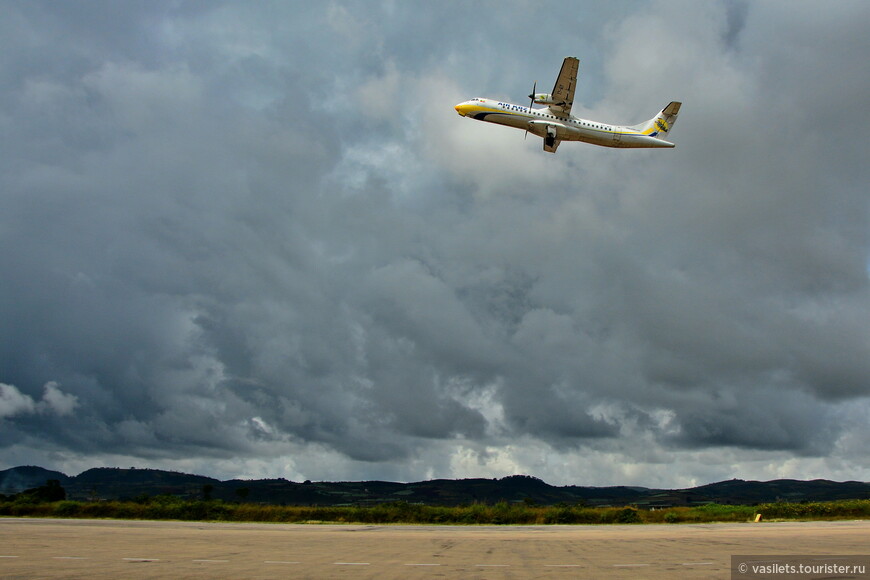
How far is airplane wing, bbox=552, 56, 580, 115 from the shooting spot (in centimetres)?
7112

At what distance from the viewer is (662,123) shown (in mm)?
83062

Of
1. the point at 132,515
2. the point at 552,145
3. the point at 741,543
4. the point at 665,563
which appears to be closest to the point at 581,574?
the point at 665,563

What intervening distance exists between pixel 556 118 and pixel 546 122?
1933 millimetres

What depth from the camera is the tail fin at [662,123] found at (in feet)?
264

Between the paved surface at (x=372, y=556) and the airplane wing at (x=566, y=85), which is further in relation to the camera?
the airplane wing at (x=566, y=85)

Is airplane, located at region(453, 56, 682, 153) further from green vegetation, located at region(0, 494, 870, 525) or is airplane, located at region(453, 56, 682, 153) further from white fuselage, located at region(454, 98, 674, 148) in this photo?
green vegetation, located at region(0, 494, 870, 525)

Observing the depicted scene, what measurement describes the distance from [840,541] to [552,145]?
54.4 m

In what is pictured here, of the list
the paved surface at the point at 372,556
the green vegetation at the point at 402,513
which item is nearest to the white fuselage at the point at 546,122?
the green vegetation at the point at 402,513

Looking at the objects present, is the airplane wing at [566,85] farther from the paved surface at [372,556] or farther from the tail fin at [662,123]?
the paved surface at [372,556]

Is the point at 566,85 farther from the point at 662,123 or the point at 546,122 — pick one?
the point at 662,123

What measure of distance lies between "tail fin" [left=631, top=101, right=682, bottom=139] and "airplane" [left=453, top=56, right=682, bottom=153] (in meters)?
2.95

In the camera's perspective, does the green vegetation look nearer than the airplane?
Yes

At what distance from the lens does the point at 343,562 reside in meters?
21.3

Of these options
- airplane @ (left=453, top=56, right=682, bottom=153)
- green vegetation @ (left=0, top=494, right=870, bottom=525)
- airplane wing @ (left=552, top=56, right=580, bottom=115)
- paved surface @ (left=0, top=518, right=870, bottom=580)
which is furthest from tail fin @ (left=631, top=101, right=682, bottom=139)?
paved surface @ (left=0, top=518, right=870, bottom=580)
